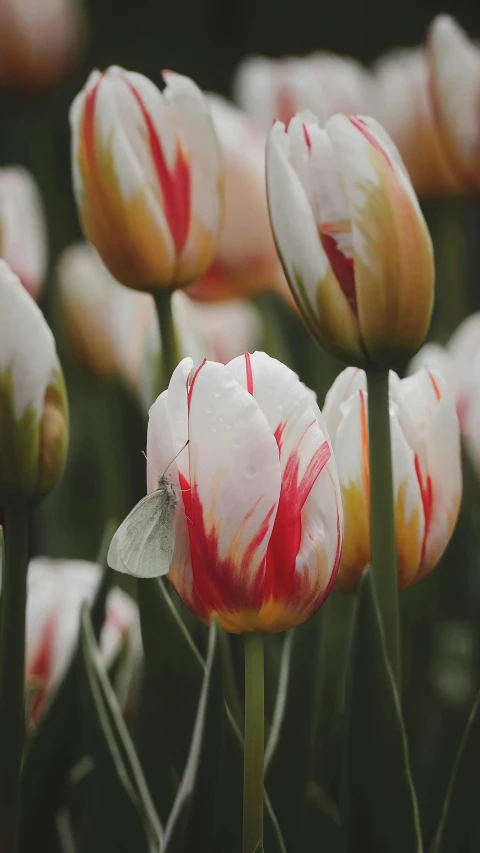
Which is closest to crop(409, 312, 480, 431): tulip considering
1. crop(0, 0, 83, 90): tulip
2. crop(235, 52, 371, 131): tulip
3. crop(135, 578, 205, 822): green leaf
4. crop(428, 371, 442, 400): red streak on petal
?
crop(428, 371, 442, 400): red streak on petal

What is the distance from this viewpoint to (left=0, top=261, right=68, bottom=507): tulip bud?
442mm

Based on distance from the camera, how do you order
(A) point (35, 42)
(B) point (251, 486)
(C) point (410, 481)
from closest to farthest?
1. (B) point (251, 486)
2. (C) point (410, 481)
3. (A) point (35, 42)

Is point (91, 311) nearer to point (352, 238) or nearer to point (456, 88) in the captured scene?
point (456, 88)

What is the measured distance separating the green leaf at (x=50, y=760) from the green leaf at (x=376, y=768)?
0.14 meters

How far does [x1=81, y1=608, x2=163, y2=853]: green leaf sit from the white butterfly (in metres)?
0.09

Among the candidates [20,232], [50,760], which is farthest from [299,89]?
[50,760]

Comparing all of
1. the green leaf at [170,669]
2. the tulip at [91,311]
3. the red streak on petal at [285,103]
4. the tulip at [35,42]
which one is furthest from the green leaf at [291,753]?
the tulip at [35,42]

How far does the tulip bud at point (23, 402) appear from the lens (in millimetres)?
442

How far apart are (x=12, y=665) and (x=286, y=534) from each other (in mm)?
139

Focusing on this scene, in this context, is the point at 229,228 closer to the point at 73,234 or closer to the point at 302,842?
the point at 302,842

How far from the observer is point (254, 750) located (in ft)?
1.30

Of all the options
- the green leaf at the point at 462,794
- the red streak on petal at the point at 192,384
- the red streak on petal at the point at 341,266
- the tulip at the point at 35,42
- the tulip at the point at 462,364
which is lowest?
the green leaf at the point at 462,794

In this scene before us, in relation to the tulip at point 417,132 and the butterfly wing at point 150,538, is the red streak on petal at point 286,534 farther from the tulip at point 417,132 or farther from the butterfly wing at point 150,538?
the tulip at point 417,132

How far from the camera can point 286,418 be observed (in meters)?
0.38
